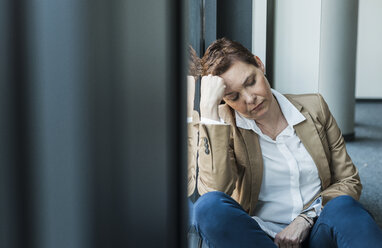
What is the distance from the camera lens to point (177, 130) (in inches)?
6.6

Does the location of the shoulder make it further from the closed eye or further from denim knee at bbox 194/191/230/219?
denim knee at bbox 194/191/230/219

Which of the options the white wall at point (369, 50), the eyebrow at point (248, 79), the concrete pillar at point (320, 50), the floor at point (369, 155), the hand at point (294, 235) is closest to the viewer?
the hand at point (294, 235)

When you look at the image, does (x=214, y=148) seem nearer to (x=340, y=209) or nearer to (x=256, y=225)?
(x=256, y=225)

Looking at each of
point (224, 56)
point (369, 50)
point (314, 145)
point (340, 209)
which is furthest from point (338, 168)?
point (369, 50)

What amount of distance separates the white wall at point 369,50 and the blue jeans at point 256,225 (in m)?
5.41

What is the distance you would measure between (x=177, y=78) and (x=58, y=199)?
0.05m

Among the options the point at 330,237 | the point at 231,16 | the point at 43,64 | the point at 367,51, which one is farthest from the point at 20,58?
the point at 367,51

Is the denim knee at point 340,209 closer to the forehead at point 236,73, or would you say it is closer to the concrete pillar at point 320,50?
the forehead at point 236,73

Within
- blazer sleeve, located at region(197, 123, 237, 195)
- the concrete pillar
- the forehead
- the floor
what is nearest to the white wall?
the floor

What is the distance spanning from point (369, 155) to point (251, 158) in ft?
7.64

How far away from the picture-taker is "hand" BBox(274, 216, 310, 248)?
1378mm

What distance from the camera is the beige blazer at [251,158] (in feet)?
4.67

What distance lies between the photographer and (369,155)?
354 centimetres

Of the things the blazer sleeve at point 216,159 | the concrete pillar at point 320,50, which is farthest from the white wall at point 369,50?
the blazer sleeve at point 216,159
